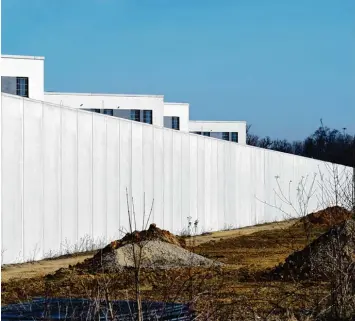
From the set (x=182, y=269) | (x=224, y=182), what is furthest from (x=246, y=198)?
(x=182, y=269)

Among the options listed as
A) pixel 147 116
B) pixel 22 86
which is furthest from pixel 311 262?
pixel 147 116

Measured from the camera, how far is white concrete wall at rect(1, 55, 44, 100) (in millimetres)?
38000

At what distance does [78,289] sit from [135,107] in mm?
39817

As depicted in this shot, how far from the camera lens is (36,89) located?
38.7 m

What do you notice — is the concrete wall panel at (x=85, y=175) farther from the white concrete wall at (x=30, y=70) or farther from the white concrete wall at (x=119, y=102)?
the white concrete wall at (x=119, y=102)

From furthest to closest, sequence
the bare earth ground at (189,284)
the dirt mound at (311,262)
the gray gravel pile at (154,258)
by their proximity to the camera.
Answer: the gray gravel pile at (154,258) → the dirt mound at (311,262) → the bare earth ground at (189,284)

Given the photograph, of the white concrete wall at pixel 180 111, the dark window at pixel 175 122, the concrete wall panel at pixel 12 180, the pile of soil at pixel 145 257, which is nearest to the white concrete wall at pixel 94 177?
the concrete wall panel at pixel 12 180

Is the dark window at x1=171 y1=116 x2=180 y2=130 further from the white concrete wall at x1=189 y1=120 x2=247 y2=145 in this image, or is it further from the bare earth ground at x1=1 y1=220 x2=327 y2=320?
the bare earth ground at x1=1 y1=220 x2=327 y2=320

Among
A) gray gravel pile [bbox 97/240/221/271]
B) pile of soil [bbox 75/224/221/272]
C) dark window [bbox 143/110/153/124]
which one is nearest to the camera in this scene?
pile of soil [bbox 75/224/221/272]

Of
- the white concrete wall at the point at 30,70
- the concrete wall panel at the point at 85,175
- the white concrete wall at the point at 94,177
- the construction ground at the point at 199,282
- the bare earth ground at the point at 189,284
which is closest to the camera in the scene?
the construction ground at the point at 199,282

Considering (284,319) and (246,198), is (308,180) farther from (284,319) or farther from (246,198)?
(284,319)

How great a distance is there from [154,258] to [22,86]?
25.5m

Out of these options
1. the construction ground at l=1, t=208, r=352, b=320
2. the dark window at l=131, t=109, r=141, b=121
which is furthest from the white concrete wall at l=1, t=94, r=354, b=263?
the dark window at l=131, t=109, r=141, b=121

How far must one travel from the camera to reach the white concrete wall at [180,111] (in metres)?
56.7
